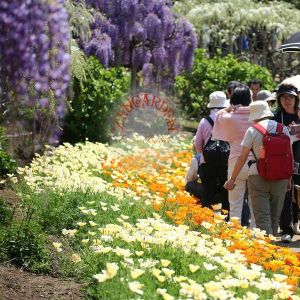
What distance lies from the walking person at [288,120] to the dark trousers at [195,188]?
942 mm

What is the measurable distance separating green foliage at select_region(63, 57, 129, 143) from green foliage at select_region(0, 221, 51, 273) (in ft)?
22.9

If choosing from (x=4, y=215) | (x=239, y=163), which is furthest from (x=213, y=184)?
(x=4, y=215)

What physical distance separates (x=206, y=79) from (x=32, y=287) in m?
12.8

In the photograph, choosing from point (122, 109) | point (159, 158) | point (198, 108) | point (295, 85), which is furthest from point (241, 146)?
point (198, 108)

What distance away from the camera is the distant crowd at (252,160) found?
A: 6.32 meters

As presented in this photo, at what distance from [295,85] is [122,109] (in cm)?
705

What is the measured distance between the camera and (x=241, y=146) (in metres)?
6.44

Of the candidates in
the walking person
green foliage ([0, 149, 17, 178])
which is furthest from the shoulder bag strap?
green foliage ([0, 149, 17, 178])

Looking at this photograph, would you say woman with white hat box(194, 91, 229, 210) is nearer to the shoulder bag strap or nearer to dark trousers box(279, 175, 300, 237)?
dark trousers box(279, 175, 300, 237)

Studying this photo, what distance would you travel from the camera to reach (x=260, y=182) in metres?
6.48

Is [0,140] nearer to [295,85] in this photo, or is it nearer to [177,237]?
[295,85]

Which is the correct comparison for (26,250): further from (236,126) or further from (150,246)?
(236,126)

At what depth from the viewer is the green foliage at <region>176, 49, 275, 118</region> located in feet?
55.2

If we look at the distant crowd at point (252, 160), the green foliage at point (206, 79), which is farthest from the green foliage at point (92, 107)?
the distant crowd at point (252, 160)
